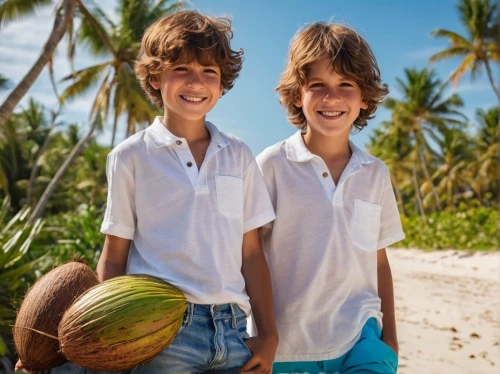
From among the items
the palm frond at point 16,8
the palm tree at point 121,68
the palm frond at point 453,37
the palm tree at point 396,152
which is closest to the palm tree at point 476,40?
the palm frond at point 453,37

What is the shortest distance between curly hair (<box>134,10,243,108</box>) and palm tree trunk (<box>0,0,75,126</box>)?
7.56 meters

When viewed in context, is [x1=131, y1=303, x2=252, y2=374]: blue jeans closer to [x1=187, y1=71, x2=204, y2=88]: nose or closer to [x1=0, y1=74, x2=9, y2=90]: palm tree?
[x1=187, y1=71, x2=204, y2=88]: nose

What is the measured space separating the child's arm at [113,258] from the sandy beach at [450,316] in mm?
4067

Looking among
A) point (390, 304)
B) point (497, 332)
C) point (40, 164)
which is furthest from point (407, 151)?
point (390, 304)

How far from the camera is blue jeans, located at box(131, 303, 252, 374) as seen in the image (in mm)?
1581

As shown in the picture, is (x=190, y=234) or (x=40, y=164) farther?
(x=40, y=164)

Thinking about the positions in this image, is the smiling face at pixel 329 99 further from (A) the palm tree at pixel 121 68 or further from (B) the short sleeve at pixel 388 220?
(A) the palm tree at pixel 121 68

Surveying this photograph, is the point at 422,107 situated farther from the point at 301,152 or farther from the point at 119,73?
the point at 301,152

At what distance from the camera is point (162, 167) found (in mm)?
1830

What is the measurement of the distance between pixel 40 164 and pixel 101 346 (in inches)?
1094

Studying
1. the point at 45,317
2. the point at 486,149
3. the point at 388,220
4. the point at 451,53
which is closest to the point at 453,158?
the point at 486,149

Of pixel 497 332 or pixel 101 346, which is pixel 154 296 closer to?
pixel 101 346

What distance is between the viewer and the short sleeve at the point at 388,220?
2407mm

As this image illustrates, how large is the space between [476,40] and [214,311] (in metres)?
27.9
